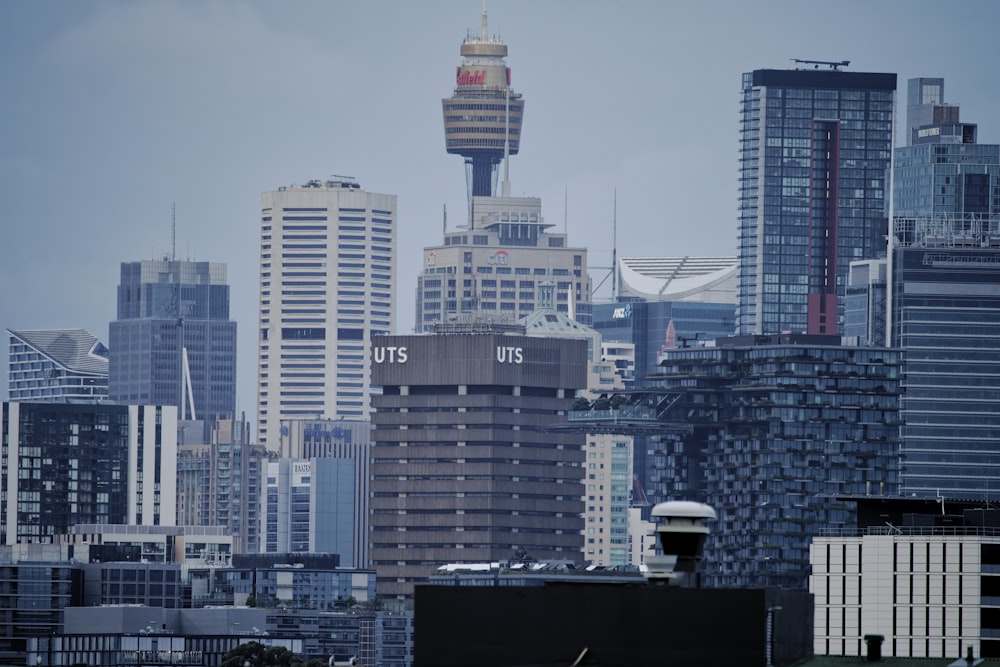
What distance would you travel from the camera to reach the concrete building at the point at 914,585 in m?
178

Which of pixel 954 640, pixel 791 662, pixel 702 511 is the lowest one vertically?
pixel 954 640

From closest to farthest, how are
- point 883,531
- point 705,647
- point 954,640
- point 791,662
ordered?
point 705,647 < point 791,662 < point 954,640 < point 883,531

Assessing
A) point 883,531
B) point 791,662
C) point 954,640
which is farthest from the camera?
point 883,531

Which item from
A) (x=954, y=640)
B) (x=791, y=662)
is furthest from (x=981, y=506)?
(x=791, y=662)

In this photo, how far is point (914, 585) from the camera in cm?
18450

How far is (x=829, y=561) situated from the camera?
19438 cm

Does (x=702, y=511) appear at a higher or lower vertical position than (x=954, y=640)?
higher

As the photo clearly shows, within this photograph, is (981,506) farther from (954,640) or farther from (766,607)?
(766,607)

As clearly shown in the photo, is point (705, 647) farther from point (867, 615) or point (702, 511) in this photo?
Answer: point (867, 615)

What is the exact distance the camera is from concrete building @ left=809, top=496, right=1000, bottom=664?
178 m

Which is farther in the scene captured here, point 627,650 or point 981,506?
point 981,506

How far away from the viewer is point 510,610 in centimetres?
3766

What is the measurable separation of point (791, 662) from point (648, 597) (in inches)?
289

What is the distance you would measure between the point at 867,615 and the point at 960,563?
479 inches
